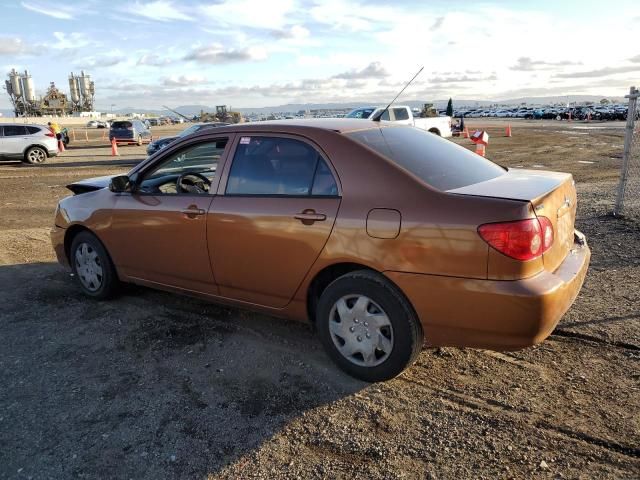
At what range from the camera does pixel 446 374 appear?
3555mm

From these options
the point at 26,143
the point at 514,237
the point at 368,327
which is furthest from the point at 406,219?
the point at 26,143

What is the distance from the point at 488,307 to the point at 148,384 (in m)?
2.29

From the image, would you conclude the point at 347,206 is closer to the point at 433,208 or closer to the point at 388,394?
the point at 433,208

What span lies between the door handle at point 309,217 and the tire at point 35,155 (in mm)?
20267

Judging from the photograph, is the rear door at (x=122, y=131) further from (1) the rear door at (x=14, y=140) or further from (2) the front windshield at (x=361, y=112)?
(2) the front windshield at (x=361, y=112)

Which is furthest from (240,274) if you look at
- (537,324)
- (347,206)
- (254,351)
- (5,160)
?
(5,160)

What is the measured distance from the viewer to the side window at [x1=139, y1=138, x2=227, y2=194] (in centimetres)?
419

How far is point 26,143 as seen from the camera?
2000 cm

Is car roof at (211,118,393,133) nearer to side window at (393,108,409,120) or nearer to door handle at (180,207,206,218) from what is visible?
door handle at (180,207,206,218)

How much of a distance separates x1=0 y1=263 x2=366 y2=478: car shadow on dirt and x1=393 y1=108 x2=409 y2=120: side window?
18.3 meters

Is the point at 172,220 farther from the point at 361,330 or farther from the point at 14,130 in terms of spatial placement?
the point at 14,130

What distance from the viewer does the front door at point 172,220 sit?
4145 millimetres

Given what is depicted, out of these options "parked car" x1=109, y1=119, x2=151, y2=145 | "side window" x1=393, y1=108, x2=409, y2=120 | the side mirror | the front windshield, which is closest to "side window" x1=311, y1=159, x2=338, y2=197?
the side mirror

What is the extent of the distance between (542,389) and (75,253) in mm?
4408
